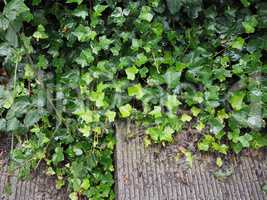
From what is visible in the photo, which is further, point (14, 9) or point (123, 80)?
point (123, 80)

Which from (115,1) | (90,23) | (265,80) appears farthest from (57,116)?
(265,80)

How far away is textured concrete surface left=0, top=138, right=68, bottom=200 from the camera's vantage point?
2057 millimetres

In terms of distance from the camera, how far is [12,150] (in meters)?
2.05

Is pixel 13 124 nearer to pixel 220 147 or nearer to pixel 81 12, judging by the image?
pixel 81 12

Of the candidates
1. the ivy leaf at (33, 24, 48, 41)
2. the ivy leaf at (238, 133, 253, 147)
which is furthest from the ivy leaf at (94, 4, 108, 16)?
the ivy leaf at (238, 133, 253, 147)

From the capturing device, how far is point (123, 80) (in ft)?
6.84

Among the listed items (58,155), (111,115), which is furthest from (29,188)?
(111,115)

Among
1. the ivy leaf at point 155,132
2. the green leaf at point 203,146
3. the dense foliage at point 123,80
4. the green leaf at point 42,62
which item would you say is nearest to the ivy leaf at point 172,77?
the dense foliage at point 123,80

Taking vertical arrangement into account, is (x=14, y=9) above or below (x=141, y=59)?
above

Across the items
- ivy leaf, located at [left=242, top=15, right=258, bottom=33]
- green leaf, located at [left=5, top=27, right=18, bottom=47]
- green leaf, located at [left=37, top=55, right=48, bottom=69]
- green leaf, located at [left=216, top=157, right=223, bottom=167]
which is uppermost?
green leaf, located at [left=5, top=27, right=18, bottom=47]

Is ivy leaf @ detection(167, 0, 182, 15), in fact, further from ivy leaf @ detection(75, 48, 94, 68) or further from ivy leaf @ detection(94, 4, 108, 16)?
ivy leaf @ detection(75, 48, 94, 68)

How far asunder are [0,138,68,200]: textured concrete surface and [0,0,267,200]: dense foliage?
60mm

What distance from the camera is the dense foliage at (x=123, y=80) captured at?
6.61 ft

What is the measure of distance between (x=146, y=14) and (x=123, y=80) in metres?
0.37
